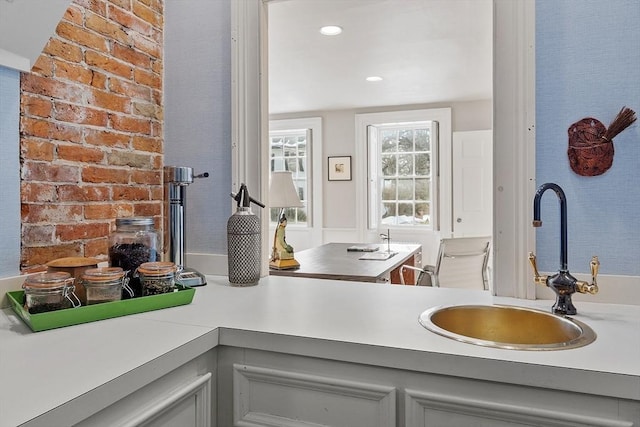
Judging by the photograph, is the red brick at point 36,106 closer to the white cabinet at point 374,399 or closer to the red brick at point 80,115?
the red brick at point 80,115

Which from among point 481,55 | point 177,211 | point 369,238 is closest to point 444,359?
point 177,211

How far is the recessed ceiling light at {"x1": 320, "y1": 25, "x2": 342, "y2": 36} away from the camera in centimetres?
306

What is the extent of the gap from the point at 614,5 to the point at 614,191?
53 cm

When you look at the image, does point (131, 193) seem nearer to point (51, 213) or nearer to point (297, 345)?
point (51, 213)

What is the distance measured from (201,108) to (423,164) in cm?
440

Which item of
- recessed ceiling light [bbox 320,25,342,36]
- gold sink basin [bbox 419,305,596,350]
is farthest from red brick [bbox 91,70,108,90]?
recessed ceiling light [bbox 320,25,342,36]

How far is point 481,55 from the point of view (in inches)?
143

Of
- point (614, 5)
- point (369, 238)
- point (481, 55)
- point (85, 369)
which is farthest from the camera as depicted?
point (369, 238)

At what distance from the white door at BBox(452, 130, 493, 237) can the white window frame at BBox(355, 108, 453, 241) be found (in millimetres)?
97

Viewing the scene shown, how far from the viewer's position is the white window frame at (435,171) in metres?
5.56

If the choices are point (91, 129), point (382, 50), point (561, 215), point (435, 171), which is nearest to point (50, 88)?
point (91, 129)

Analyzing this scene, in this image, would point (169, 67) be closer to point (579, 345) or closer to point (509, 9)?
point (509, 9)

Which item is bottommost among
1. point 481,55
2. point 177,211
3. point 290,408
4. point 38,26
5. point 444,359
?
point 290,408

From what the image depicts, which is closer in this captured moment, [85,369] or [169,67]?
[85,369]
